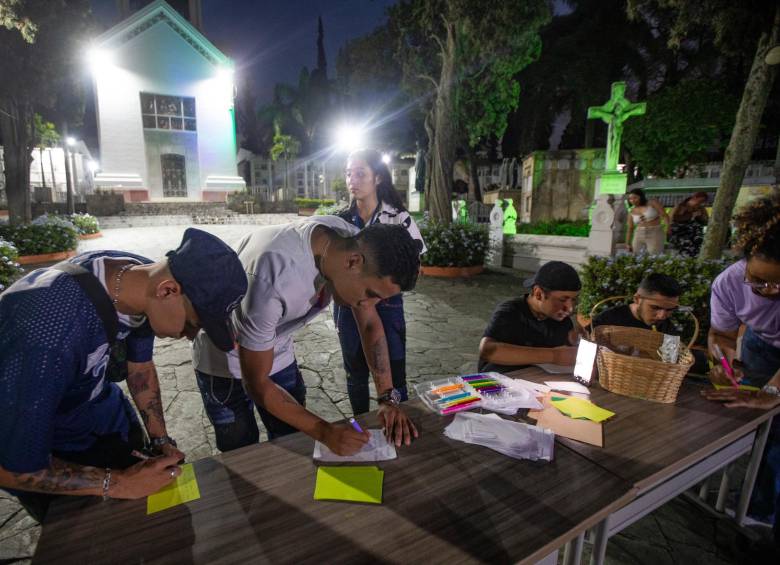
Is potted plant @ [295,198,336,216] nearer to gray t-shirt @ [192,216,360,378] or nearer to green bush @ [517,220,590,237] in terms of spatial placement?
green bush @ [517,220,590,237]

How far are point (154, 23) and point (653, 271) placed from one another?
28076mm

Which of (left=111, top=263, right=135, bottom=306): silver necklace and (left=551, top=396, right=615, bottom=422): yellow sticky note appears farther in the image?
(left=551, top=396, right=615, bottom=422): yellow sticky note

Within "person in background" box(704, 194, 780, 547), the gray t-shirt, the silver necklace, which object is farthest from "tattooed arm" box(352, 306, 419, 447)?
"person in background" box(704, 194, 780, 547)

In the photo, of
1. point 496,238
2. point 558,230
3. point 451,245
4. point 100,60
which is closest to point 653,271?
point 451,245

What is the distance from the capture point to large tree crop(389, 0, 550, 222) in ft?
34.7

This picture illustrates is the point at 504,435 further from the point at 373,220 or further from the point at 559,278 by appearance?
the point at 373,220

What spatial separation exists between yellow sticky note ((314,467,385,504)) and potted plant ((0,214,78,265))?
11698 millimetres

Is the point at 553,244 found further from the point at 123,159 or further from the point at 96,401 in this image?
the point at 123,159

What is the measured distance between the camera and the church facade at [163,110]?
22.3 meters

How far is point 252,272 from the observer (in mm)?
1612

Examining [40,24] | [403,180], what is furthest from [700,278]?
[403,180]

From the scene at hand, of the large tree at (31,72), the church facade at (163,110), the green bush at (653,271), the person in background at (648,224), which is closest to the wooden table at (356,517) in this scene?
the green bush at (653,271)

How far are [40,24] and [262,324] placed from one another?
1357 centimetres

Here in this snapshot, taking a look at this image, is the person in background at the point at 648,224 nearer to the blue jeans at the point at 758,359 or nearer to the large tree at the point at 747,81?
the large tree at the point at 747,81
